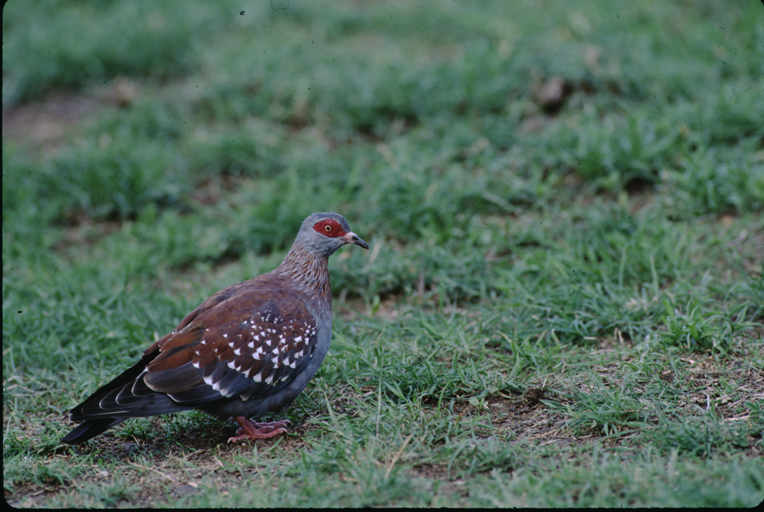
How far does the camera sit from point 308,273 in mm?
4102

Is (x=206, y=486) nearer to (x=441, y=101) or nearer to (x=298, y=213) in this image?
(x=298, y=213)

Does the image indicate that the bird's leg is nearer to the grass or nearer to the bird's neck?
the grass

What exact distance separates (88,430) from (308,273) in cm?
144

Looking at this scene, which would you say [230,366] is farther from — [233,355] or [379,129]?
[379,129]

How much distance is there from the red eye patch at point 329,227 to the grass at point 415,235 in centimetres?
69

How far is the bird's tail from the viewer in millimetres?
3420

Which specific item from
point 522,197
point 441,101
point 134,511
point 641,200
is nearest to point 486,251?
point 522,197

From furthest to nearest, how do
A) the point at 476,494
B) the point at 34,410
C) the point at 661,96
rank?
1. the point at 661,96
2. the point at 34,410
3. the point at 476,494

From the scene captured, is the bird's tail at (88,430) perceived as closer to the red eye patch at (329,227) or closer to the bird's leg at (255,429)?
the bird's leg at (255,429)

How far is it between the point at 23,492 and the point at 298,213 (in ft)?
10.2

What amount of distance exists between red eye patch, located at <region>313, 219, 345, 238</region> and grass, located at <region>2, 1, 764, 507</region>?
0.69 metres

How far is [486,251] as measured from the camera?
5.30 meters

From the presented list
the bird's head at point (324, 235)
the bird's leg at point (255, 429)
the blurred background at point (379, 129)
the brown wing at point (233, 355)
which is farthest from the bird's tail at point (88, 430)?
the blurred background at point (379, 129)

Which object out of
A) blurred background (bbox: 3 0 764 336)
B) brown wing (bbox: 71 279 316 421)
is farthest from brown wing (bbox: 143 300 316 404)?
blurred background (bbox: 3 0 764 336)
